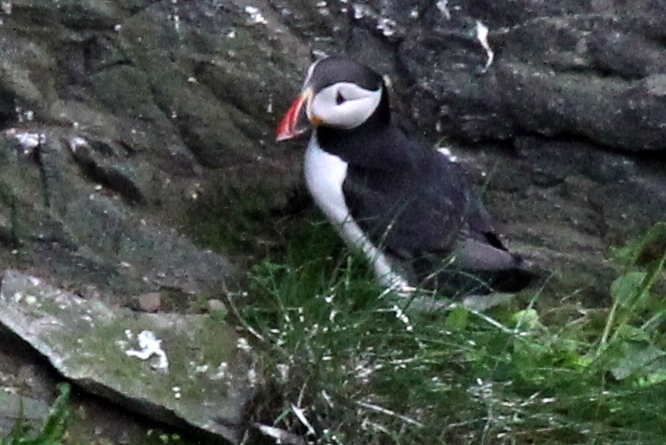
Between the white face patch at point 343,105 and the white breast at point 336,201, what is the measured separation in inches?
3.4

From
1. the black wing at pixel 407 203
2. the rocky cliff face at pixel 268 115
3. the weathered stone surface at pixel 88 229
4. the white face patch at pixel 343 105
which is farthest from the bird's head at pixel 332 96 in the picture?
the weathered stone surface at pixel 88 229

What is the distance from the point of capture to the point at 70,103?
2801 mm

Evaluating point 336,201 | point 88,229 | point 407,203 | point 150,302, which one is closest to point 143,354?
point 150,302

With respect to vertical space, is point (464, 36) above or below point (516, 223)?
above

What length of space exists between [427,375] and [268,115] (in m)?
0.84

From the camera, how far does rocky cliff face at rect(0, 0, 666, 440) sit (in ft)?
8.89

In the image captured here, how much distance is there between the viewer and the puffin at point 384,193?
258 cm

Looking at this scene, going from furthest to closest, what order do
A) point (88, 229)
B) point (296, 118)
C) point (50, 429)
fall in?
point (88, 229) < point (296, 118) < point (50, 429)

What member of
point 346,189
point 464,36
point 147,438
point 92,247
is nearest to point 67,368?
point 147,438

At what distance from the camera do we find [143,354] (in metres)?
2.39

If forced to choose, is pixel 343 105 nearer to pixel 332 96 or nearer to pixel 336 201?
pixel 332 96

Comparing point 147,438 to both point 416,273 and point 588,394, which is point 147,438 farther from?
point 588,394

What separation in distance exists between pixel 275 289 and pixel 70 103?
73cm

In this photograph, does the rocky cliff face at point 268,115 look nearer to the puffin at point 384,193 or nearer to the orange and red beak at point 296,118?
the puffin at point 384,193
